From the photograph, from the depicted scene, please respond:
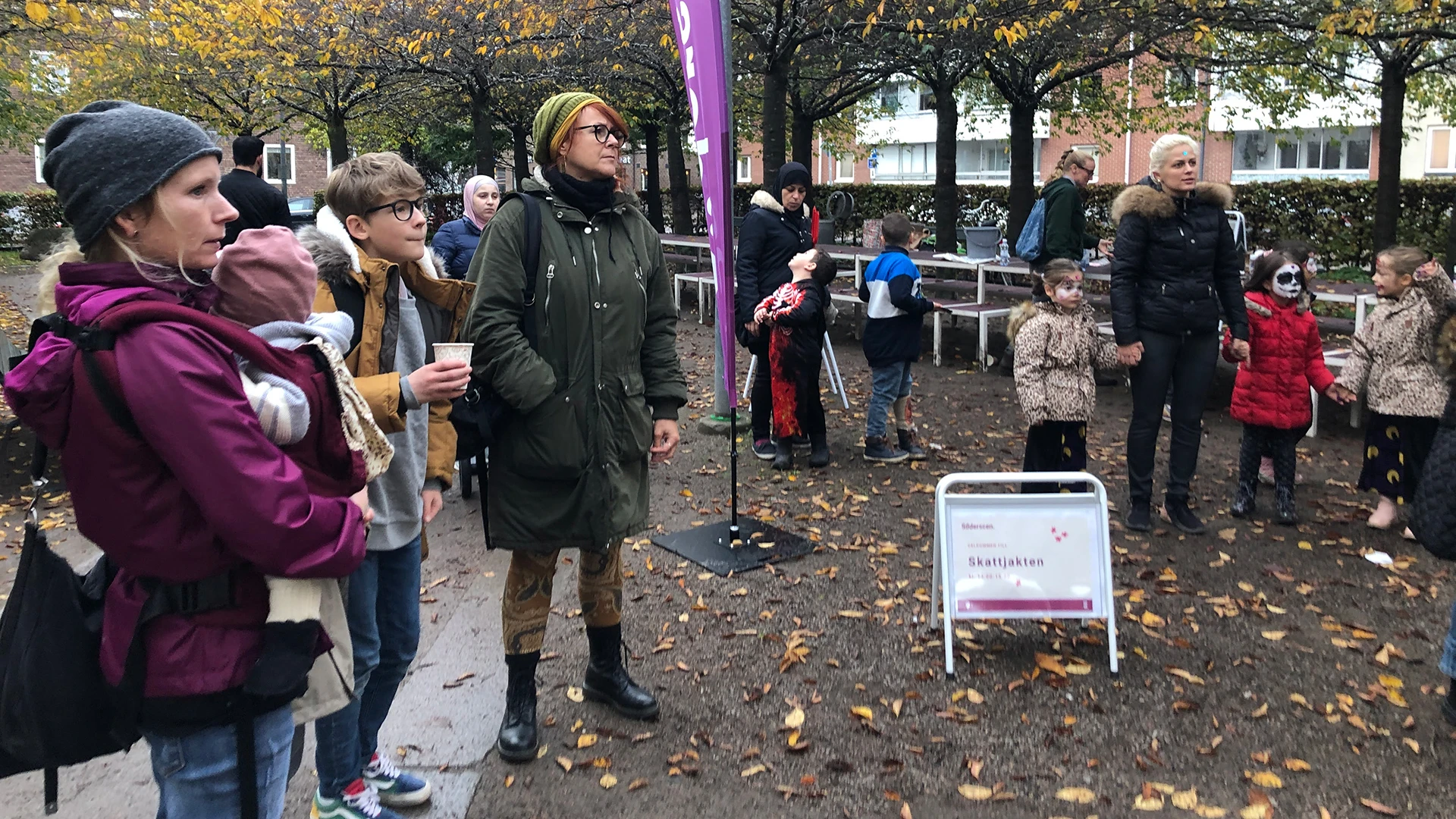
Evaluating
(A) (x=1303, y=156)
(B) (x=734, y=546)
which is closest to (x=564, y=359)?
(B) (x=734, y=546)

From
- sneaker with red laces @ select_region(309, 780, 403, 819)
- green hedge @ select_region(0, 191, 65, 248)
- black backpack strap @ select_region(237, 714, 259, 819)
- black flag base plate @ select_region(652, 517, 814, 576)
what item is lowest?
black flag base plate @ select_region(652, 517, 814, 576)

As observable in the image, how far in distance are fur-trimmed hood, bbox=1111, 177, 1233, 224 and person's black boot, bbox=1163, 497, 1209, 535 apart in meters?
1.58

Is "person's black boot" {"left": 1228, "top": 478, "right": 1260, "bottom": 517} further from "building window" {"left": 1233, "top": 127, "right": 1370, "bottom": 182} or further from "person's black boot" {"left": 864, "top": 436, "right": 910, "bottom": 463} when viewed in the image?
"building window" {"left": 1233, "top": 127, "right": 1370, "bottom": 182}

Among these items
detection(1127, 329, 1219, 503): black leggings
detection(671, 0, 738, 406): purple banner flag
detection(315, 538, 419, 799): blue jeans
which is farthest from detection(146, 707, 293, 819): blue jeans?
detection(1127, 329, 1219, 503): black leggings

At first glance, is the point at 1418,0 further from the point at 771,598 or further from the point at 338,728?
the point at 338,728

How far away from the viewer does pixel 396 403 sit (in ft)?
8.92

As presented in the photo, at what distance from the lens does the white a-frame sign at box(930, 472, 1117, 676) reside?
445 centimetres

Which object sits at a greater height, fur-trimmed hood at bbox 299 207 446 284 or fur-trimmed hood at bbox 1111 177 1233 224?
fur-trimmed hood at bbox 1111 177 1233 224

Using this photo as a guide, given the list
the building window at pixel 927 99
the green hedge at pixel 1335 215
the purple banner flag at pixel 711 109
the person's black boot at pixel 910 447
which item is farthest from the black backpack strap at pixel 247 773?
the building window at pixel 927 99

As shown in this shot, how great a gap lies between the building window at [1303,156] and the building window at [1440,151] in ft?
5.49

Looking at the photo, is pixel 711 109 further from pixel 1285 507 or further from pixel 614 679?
pixel 1285 507

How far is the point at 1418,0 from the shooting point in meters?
8.93

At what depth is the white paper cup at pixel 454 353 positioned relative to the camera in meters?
2.81

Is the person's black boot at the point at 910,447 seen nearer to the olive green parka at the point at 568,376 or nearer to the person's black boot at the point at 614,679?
the person's black boot at the point at 614,679
